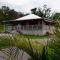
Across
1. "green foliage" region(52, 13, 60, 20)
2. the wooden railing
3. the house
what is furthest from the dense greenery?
"green foliage" region(52, 13, 60, 20)

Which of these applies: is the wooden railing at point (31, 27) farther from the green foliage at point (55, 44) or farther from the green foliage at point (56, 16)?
the green foliage at point (55, 44)

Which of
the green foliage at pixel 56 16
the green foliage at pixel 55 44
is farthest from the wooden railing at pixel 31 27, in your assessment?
the green foliage at pixel 55 44

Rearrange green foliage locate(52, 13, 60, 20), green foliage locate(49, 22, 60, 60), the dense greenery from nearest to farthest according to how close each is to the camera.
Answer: green foliage locate(49, 22, 60, 60), green foliage locate(52, 13, 60, 20), the dense greenery

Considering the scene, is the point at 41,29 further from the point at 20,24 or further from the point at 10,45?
the point at 10,45

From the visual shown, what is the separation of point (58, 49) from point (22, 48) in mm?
758

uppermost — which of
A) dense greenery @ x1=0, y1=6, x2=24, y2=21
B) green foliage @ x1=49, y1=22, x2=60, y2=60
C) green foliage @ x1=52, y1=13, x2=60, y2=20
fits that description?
green foliage @ x1=52, y1=13, x2=60, y2=20

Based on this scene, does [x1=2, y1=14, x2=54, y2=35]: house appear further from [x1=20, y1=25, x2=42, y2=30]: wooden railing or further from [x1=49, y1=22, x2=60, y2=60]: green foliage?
[x1=49, y1=22, x2=60, y2=60]: green foliage

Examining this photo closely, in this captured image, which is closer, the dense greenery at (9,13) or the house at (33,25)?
the house at (33,25)

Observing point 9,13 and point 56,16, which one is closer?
point 56,16

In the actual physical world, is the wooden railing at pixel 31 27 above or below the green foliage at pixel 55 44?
below

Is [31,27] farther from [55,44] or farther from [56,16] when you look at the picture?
[55,44]

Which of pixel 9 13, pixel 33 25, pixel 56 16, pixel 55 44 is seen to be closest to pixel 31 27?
pixel 33 25

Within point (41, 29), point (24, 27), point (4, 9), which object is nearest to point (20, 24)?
point (24, 27)

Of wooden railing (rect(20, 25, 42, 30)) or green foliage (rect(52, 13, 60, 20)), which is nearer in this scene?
green foliage (rect(52, 13, 60, 20))
